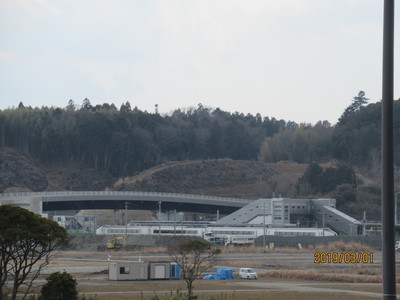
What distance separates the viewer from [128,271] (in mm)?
53969

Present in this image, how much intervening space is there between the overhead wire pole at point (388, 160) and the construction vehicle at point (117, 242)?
3677 inches

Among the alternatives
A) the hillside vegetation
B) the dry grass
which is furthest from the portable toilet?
the hillside vegetation

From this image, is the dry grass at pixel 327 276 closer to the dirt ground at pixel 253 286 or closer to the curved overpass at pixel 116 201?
the dirt ground at pixel 253 286

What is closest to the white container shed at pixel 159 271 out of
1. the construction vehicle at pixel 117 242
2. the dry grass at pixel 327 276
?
the dry grass at pixel 327 276

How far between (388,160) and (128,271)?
44.6m

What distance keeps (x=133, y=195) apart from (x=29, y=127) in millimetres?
69724

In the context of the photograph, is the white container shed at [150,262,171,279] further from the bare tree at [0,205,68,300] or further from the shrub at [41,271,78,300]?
the bare tree at [0,205,68,300]

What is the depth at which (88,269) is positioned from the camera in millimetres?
63312

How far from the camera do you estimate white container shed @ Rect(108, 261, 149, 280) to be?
53250mm

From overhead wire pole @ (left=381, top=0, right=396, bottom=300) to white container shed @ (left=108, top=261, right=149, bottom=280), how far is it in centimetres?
4357

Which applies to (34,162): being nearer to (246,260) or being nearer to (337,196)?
(337,196)

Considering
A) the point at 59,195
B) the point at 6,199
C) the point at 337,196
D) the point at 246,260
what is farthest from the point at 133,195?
the point at 246,260

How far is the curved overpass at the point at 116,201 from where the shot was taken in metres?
127
